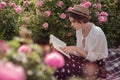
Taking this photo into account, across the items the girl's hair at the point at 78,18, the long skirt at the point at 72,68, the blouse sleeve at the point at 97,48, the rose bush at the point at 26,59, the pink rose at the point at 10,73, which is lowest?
the long skirt at the point at 72,68

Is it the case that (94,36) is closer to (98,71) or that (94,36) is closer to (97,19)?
(98,71)

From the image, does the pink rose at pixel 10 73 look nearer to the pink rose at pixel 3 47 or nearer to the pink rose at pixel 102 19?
the pink rose at pixel 3 47

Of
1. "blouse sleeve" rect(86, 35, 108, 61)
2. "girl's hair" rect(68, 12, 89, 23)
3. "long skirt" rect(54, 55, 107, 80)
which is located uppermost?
"girl's hair" rect(68, 12, 89, 23)

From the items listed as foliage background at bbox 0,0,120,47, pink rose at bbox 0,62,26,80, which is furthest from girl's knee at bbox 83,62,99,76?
pink rose at bbox 0,62,26,80

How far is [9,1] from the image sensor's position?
5551mm

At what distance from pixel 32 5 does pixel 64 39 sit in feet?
2.80

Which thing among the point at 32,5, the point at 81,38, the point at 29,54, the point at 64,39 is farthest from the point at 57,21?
the point at 29,54

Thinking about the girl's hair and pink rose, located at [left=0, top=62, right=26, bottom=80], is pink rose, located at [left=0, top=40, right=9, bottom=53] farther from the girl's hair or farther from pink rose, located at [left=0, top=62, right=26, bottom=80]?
the girl's hair

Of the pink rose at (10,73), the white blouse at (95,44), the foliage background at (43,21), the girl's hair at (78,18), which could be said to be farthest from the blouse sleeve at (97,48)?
the pink rose at (10,73)

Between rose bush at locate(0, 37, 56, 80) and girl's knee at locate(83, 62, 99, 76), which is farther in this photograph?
girl's knee at locate(83, 62, 99, 76)

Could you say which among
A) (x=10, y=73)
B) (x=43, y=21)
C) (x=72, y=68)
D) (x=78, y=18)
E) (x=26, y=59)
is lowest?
(x=43, y=21)

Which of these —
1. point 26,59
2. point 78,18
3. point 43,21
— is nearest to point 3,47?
point 26,59

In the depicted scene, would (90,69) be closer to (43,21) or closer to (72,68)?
(72,68)

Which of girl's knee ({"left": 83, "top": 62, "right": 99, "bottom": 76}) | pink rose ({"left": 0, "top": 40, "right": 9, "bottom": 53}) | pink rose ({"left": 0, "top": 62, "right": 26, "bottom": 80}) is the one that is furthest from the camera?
girl's knee ({"left": 83, "top": 62, "right": 99, "bottom": 76})
